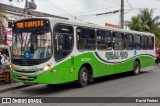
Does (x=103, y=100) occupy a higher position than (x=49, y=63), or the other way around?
(x=49, y=63)

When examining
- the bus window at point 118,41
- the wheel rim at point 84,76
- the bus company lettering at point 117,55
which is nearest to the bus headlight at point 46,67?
the wheel rim at point 84,76

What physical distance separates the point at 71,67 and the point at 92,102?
11.9 ft

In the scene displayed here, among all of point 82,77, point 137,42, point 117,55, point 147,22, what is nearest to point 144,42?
point 137,42

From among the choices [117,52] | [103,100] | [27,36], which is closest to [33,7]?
[117,52]

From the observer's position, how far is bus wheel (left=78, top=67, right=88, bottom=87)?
14.5 meters

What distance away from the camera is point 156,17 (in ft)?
148

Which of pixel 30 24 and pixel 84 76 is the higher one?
pixel 30 24

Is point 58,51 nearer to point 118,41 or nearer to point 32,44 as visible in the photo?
point 32,44

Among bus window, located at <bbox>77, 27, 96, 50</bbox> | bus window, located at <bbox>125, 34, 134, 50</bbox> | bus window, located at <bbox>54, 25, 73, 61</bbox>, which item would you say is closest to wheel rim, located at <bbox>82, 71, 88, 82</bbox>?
bus window, located at <bbox>77, 27, 96, 50</bbox>

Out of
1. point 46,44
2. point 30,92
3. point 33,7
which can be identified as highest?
point 33,7

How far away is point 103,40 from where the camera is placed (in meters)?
16.8

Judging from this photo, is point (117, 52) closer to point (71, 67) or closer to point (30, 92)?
point (71, 67)

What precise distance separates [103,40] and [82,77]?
287 cm

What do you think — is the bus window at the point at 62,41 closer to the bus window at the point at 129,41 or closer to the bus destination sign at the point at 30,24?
the bus destination sign at the point at 30,24
